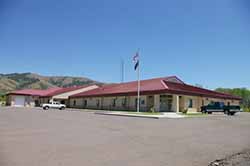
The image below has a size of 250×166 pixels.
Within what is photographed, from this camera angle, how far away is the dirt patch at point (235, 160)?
732cm

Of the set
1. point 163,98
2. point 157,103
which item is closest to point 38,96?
point 157,103

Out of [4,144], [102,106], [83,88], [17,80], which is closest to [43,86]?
[17,80]

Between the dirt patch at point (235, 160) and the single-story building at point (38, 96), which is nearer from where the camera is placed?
the dirt patch at point (235, 160)

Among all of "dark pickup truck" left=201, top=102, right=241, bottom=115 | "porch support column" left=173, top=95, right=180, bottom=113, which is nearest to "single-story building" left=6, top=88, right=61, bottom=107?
"porch support column" left=173, top=95, right=180, bottom=113

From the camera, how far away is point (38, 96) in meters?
83.1

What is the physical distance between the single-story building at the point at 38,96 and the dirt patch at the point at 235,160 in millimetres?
65288

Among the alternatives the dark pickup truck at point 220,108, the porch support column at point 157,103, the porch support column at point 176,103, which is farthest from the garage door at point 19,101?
A: the dark pickup truck at point 220,108

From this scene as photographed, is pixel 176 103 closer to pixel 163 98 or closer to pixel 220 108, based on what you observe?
pixel 163 98

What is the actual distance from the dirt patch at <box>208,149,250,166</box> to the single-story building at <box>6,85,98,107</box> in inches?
2570

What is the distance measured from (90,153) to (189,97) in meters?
35.9

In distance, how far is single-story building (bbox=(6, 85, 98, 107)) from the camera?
7269 cm

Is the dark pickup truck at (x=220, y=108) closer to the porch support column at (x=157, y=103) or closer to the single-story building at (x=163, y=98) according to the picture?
the single-story building at (x=163, y=98)

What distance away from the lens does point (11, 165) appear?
21.6 ft

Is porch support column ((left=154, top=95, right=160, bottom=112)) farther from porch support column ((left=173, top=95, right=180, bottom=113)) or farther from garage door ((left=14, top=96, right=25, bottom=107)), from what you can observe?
garage door ((left=14, top=96, right=25, bottom=107))
